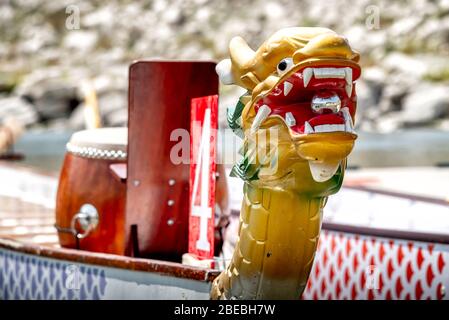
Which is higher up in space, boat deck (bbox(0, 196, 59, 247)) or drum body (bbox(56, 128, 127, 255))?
drum body (bbox(56, 128, 127, 255))

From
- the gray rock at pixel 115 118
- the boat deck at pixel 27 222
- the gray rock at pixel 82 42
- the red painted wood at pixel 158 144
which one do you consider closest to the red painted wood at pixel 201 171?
the red painted wood at pixel 158 144

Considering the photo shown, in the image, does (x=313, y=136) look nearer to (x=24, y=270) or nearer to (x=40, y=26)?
(x=24, y=270)

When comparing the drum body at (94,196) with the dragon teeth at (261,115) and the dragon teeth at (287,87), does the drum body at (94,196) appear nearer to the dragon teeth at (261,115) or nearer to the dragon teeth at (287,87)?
the dragon teeth at (261,115)

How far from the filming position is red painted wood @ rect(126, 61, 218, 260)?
5.00 m

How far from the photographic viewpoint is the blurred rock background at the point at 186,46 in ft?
126

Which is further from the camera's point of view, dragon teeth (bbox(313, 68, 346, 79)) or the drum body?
the drum body

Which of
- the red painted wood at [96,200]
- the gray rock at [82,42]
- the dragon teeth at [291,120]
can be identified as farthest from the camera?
the gray rock at [82,42]

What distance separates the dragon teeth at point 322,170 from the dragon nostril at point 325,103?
0.60 feet

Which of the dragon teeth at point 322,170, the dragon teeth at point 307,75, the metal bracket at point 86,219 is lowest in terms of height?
the metal bracket at point 86,219

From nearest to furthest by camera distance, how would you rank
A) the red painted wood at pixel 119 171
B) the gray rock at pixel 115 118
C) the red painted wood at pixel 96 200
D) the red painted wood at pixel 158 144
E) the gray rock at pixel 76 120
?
the red painted wood at pixel 158 144
the red painted wood at pixel 119 171
the red painted wood at pixel 96 200
the gray rock at pixel 115 118
the gray rock at pixel 76 120

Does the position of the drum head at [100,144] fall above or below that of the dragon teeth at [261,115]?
below

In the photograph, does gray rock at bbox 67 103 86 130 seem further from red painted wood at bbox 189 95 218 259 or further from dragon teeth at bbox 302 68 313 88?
dragon teeth at bbox 302 68 313 88

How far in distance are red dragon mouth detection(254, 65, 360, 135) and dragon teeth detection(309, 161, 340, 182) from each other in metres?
0.12

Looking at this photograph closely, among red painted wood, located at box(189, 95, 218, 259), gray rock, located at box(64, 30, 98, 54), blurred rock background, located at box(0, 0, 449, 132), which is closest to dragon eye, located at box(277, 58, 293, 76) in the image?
red painted wood, located at box(189, 95, 218, 259)
